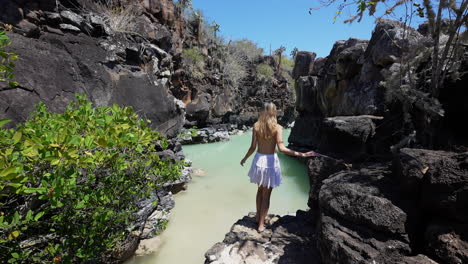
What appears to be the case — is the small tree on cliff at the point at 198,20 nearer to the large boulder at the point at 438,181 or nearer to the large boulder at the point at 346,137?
the large boulder at the point at 346,137

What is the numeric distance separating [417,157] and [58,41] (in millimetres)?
5952

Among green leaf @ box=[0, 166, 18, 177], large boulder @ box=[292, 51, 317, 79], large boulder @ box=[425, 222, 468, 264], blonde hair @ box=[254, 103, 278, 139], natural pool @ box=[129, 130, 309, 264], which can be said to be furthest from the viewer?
large boulder @ box=[292, 51, 317, 79]

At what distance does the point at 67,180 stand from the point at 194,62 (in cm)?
1636

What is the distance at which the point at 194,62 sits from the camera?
16719mm

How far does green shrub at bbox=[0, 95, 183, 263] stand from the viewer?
4.08 ft

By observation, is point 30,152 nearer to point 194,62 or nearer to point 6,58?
point 6,58

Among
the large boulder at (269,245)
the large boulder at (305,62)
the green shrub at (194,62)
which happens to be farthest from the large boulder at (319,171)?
the large boulder at (305,62)

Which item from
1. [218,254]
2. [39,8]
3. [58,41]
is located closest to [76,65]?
[58,41]

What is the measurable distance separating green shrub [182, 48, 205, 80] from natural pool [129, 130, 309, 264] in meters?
7.89

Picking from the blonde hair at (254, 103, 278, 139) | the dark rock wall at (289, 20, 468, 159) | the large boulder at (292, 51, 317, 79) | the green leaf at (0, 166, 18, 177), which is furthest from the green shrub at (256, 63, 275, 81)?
the green leaf at (0, 166, 18, 177)

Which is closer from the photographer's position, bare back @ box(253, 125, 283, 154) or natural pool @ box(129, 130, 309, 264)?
bare back @ box(253, 125, 283, 154)

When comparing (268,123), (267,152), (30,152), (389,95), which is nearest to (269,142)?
(267,152)

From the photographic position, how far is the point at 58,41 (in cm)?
439

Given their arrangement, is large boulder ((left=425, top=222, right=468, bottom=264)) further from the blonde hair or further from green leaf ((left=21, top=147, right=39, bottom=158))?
green leaf ((left=21, top=147, right=39, bottom=158))
